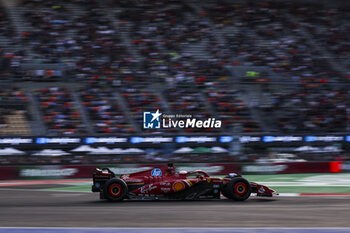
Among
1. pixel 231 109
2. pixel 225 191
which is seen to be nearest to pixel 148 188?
pixel 225 191

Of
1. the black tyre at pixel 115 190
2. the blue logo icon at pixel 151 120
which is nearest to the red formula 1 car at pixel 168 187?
the black tyre at pixel 115 190

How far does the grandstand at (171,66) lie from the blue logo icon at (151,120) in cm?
30

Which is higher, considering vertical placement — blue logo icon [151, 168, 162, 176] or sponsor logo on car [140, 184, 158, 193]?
blue logo icon [151, 168, 162, 176]

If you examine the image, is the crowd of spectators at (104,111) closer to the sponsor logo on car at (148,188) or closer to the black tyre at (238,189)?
the sponsor logo on car at (148,188)

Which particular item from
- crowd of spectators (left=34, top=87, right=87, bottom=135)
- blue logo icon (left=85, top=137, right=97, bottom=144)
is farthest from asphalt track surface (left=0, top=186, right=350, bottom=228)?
crowd of spectators (left=34, top=87, right=87, bottom=135)

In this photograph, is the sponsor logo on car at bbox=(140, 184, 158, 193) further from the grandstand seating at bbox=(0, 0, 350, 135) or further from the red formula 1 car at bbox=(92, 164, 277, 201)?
the grandstand seating at bbox=(0, 0, 350, 135)

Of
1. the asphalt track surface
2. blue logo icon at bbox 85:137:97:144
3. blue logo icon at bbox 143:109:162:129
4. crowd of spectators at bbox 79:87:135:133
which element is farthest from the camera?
blue logo icon at bbox 143:109:162:129

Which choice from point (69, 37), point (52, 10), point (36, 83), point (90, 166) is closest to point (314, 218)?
point (90, 166)

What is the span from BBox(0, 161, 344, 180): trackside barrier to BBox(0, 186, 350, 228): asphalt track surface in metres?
7.11

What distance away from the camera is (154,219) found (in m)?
8.02

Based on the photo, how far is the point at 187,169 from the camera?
63.1ft

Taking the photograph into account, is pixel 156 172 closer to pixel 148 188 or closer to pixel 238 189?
pixel 148 188

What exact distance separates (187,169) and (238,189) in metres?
8.68

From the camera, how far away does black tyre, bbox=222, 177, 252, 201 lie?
10.6 metres
